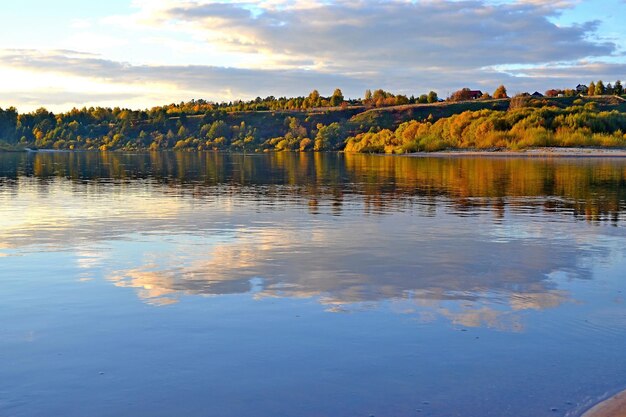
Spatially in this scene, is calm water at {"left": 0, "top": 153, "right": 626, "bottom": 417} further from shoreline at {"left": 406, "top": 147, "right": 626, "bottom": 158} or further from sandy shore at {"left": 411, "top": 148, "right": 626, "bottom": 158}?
sandy shore at {"left": 411, "top": 148, "right": 626, "bottom": 158}

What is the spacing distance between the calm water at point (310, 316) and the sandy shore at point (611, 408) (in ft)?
0.59

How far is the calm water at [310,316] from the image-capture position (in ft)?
25.3

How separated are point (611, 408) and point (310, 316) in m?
4.94

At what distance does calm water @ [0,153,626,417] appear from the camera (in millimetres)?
7719

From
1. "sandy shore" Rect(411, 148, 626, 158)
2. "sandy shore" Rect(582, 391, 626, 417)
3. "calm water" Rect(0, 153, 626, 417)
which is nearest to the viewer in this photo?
"sandy shore" Rect(582, 391, 626, 417)

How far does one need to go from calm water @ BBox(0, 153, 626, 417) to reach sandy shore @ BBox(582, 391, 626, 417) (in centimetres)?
18

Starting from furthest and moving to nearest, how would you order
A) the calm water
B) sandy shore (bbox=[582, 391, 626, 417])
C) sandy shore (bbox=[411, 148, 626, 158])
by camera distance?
1. sandy shore (bbox=[411, 148, 626, 158])
2. the calm water
3. sandy shore (bbox=[582, 391, 626, 417])

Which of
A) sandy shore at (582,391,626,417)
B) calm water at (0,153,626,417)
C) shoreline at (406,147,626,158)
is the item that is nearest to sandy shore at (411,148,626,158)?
shoreline at (406,147,626,158)

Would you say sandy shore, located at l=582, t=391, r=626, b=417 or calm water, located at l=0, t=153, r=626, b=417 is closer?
sandy shore, located at l=582, t=391, r=626, b=417

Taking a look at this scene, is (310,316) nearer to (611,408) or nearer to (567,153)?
(611,408)

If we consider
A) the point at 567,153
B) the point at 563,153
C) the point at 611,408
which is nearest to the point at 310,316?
the point at 611,408

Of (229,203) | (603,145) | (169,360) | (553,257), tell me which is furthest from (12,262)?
(603,145)

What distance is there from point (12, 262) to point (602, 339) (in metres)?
12.3

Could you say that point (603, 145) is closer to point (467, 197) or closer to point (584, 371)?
point (467, 197)
